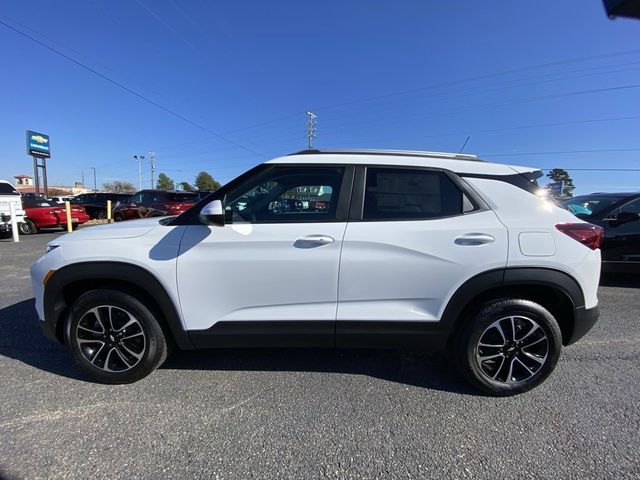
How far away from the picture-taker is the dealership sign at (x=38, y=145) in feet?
89.0

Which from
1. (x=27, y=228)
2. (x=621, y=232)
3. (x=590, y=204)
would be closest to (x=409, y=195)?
(x=621, y=232)

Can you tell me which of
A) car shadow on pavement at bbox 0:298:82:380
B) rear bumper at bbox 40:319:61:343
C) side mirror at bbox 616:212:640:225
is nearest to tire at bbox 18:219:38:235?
car shadow on pavement at bbox 0:298:82:380

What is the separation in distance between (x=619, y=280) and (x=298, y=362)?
613 centimetres

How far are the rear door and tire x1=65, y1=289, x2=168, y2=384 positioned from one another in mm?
1431

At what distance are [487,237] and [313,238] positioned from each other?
1.21 m

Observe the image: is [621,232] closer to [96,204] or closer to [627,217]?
[627,217]

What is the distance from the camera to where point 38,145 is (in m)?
27.7

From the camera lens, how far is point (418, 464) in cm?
206

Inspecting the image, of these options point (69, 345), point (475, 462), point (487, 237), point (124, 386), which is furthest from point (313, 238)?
point (69, 345)

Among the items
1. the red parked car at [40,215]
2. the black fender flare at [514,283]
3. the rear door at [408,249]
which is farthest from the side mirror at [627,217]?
the red parked car at [40,215]

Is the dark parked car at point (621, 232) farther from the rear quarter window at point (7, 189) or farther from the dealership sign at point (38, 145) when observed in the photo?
the dealership sign at point (38, 145)

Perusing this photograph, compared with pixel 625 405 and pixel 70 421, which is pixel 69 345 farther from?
pixel 625 405

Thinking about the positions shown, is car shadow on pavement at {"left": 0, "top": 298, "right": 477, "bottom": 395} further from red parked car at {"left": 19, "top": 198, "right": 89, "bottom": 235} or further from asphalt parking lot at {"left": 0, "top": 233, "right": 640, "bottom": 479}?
red parked car at {"left": 19, "top": 198, "right": 89, "bottom": 235}

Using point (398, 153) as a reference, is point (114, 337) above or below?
below
